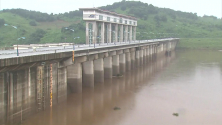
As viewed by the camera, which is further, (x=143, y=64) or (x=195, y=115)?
(x=143, y=64)

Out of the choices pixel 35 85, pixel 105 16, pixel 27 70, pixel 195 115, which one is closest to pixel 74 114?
pixel 35 85

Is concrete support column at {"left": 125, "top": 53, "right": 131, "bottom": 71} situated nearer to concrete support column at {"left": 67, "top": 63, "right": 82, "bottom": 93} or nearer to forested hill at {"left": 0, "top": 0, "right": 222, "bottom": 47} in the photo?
concrete support column at {"left": 67, "top": 63, "right": 82, "bottom": 93}

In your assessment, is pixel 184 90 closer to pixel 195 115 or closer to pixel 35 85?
pixel 195 115

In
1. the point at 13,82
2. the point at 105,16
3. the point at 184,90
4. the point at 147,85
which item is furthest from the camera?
the point at 105,16

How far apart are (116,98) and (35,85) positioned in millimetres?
11081

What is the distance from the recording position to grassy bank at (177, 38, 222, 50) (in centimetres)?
11550

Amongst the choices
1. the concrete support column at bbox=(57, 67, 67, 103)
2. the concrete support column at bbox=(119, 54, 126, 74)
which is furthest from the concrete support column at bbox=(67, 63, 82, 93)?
the concrete support column at bbox=(119, 54, 126, 74)

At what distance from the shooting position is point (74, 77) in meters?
31.5

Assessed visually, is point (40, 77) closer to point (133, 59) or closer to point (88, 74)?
point (88, 74)

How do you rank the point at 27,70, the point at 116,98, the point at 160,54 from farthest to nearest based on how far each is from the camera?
the point at 160,54, the point at 116,98, the point at 27,70

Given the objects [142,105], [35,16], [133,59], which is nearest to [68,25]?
[35,16]

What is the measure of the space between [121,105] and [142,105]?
225 centimetres

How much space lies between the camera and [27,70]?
22.4m

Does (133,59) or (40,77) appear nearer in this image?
(40,77)
